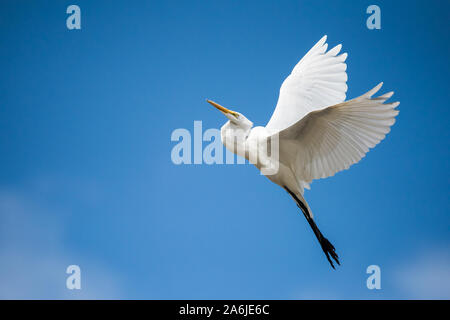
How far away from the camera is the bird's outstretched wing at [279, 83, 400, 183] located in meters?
2.81

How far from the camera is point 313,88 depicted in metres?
4.03

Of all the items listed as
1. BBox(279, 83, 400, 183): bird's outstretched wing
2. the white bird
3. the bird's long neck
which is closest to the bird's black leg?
the white bird

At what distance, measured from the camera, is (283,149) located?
11.2 ft

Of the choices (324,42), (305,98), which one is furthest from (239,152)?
(324,42)

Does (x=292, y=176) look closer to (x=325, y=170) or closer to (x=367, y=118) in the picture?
(x=325, y=170)

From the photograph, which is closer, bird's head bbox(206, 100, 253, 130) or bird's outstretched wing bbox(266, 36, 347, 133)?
bird's head bbox(206, 100, 253, 130)

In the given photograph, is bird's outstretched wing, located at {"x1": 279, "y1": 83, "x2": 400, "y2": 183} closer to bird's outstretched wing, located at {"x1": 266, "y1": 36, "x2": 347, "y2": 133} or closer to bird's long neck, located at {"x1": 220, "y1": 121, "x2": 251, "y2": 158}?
bird's long neck, located at {"x1": 220, "y1": 121, "x2": 251, "y2": 158}

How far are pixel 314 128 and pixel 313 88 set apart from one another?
1.00m

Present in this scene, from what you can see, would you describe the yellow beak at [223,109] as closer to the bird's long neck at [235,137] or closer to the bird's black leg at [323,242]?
the bird's long neck at [235,137]

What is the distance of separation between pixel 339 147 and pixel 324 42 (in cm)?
135

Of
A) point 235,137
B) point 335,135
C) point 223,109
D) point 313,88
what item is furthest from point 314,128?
point 313,88

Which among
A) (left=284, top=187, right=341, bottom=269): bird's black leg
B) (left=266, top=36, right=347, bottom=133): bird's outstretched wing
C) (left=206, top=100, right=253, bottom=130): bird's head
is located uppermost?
(left=266, top=36, right=347, bottom=133): bird's outstretched wing

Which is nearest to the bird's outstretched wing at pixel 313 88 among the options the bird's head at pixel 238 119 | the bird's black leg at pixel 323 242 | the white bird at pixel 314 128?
the white bird at pixel 314 128

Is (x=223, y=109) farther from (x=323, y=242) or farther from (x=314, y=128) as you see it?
(x=323, y=242)
